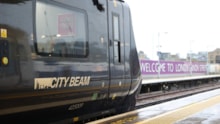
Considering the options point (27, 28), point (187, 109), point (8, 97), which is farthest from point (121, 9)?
point (8, 97)

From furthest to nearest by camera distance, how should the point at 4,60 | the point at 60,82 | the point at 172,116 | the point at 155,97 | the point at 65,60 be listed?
1. the point at 155,97
2. the point at 172,116
3. the point at 65,60
4. the point at 60,82
5. the point at 4,60

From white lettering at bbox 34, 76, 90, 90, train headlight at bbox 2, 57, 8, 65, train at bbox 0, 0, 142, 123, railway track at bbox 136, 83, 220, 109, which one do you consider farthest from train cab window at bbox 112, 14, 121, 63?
railway track at bbox 136, 83, 220, 109

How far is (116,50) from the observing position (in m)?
9.44

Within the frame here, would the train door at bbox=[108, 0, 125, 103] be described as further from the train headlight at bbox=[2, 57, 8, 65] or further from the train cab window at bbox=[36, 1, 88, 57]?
the train headlight at bbox=[2, 57, 8, 65]

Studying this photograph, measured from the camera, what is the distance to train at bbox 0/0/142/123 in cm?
612

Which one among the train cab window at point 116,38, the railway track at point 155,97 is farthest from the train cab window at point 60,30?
the railway track at point 155,97

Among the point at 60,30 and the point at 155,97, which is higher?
the point at 60,30

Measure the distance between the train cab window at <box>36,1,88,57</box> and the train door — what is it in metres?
1.18

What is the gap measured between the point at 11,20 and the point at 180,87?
2243 cm

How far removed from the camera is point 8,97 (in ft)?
19.7

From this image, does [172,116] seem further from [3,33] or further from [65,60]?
[3,33]

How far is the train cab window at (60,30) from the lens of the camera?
686 centimetres

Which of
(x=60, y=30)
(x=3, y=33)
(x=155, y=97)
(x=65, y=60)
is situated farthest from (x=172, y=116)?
(x=155, y=97)

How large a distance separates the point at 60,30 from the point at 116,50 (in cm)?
230
